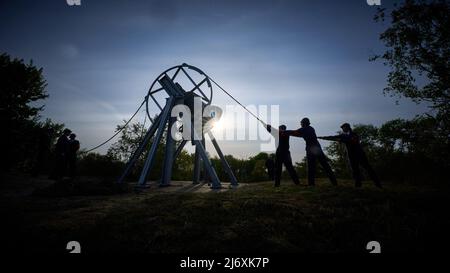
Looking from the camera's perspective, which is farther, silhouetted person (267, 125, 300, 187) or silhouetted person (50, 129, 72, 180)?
silhouetted person (50, 129, 72, 180)

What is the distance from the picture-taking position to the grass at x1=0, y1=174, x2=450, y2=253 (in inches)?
87.1

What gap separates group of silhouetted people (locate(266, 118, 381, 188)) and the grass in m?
2.43

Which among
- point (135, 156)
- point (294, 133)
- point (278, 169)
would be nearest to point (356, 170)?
point (294, 133)

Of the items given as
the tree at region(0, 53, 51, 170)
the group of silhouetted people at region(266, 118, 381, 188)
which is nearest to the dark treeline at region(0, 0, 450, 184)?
the tree at region(0, 53, 51, 170)

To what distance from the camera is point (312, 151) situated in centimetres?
644

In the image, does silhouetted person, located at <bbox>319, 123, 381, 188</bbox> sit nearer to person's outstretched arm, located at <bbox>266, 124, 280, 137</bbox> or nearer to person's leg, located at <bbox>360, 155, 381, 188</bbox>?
person's leg, located at <bbox>360, 155, 381, 188</bbox>

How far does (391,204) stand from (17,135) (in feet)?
73.6

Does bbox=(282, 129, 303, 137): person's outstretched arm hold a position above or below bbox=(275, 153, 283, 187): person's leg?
above

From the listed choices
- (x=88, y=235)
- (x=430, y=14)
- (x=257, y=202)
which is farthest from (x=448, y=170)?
(x=88, y=235)

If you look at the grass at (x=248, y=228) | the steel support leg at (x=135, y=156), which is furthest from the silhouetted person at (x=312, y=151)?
the steel support leg at (x=135, y=156)

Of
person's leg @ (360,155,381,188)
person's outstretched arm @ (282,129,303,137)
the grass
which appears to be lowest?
the grass

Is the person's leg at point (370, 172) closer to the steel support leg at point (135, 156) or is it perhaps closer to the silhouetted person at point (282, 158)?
the silhouetted person at point (282, 158)
